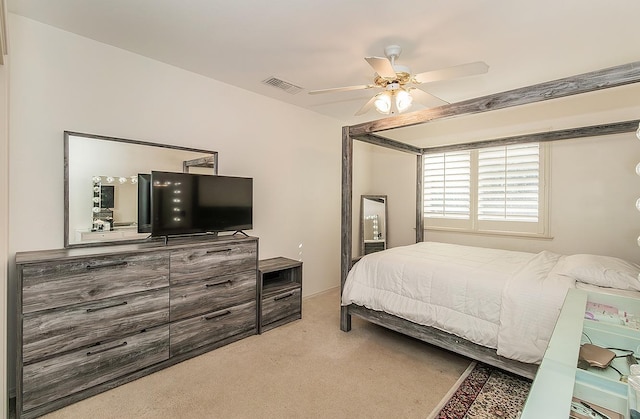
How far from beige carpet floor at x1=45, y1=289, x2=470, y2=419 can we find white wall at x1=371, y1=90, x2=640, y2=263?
7.25 feet

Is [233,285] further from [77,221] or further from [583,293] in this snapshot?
[583,293]

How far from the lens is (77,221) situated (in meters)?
2.35

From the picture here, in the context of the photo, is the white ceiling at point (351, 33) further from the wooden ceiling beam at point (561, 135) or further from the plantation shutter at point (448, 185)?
the plantation shutter at point (448, 185)

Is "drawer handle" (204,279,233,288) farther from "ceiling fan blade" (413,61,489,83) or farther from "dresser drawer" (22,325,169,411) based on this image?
"ceiling fan blade" (413,61,489,83)

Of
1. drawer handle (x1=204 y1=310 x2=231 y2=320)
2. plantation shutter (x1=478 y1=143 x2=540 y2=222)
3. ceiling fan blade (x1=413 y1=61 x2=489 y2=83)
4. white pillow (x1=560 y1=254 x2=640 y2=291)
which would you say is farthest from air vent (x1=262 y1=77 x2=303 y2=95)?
white pillow (x1=560 y1=254 x2=640 y2=291)

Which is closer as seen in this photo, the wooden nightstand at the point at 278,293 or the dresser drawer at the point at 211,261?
the dresser drawer at the point at 211,261

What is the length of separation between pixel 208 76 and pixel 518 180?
394 cm

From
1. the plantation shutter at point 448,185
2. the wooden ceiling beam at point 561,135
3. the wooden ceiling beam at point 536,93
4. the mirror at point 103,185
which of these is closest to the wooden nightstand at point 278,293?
the mirror at point 103,185

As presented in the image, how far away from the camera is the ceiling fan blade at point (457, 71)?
6.50ft

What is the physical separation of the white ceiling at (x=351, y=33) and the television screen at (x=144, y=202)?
3.70 ft

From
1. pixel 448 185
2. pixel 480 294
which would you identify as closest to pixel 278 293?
pixel 480 294

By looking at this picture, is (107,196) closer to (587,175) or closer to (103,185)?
(103,185)

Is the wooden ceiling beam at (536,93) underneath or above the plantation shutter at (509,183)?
above

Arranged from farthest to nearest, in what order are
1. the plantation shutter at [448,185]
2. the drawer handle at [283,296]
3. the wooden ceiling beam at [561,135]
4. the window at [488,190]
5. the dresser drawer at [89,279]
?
1. the plantation shutter at [448,185]
2. the window at [488,190]
3. the drawer handle at [283,296]
4. the wooden ceiling beam at [561,135]
5. the dresser drawer at [89,279]
